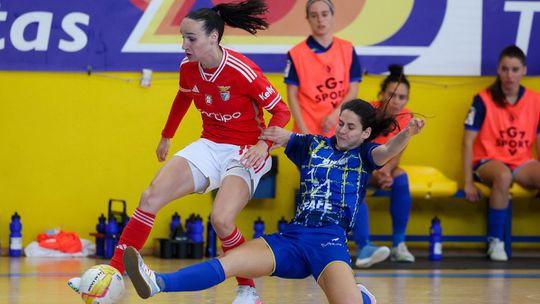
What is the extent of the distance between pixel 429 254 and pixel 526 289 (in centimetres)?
221

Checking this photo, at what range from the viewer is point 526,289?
664cm

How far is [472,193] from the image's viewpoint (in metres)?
8.71

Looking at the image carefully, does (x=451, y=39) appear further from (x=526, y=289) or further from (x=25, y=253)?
(x=25, y=253)

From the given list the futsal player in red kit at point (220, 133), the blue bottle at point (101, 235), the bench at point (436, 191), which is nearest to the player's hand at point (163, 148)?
the futsal player in red kit at point (220, 133)

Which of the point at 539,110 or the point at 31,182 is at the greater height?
the point at 539,110

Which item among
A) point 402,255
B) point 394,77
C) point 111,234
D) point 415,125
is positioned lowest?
point 402,255

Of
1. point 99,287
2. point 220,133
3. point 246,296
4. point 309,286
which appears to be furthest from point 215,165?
point 309,286

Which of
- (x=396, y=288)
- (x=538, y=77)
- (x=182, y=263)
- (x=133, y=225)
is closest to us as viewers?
(x=133, y=225)

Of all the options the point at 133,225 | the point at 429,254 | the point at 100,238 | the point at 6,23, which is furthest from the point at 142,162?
the point at 133,225

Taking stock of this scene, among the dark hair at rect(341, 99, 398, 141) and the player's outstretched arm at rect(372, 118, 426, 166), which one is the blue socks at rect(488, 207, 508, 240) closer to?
the dark hair at rect(341, 99, 398, 141)

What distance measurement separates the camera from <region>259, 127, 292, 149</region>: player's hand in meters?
5.35

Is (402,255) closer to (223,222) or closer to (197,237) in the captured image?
(197,237)

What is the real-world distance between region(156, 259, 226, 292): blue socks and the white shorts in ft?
3.26

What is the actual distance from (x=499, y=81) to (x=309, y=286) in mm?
3174
